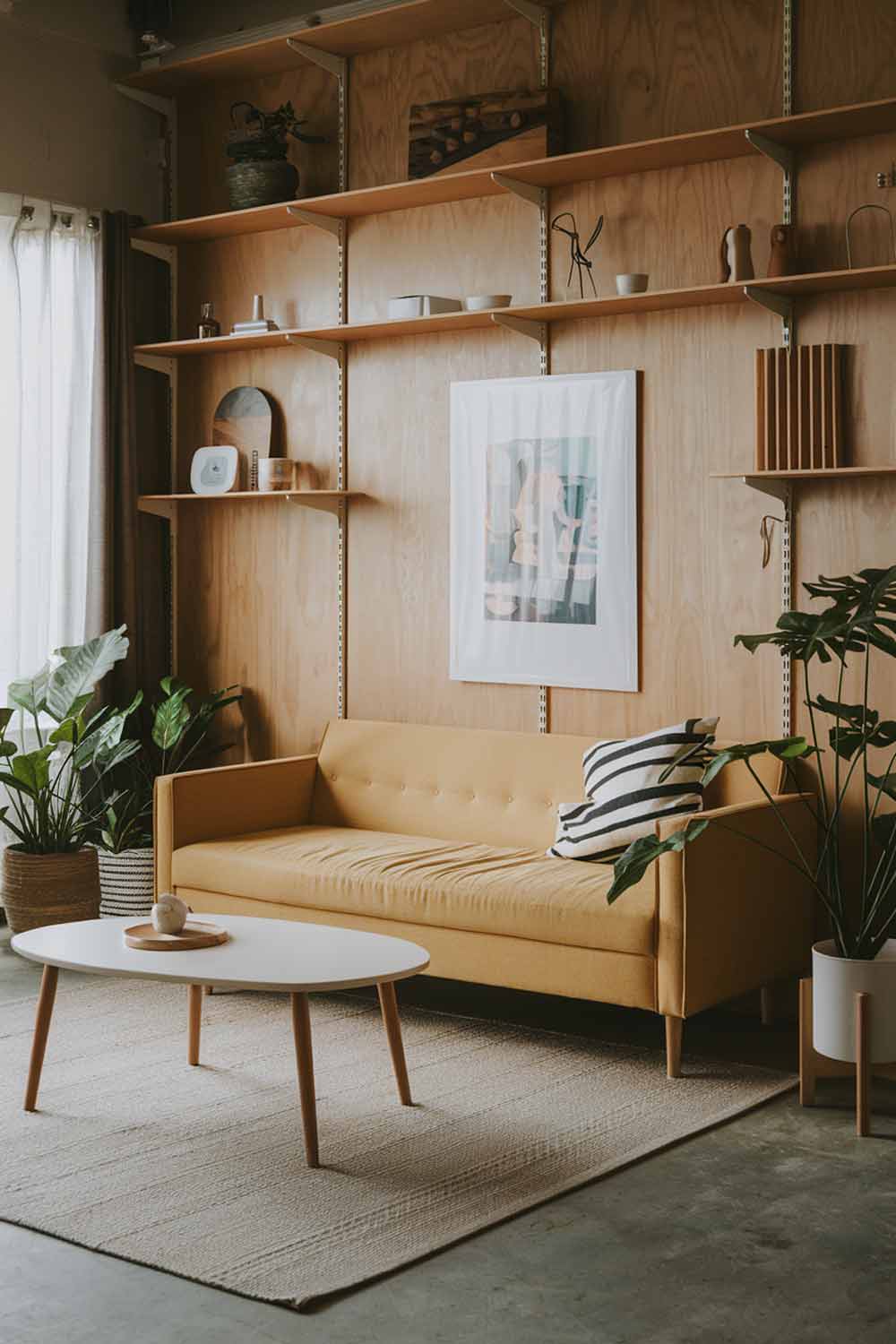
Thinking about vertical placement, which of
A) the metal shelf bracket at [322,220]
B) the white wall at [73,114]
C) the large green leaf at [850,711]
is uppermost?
the white wall at [73,114]

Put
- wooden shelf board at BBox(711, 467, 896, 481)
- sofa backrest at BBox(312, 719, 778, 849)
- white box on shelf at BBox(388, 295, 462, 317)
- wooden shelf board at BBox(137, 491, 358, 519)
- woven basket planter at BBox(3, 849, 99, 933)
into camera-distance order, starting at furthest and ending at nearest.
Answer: wooden shelf board at BBox(137, 491, 358, 519), woven basket planter at BBox(3, 849, 99, 933), white box on shelf at BBox(388, 295, 462, 317), sofa backrest at BBox(312, 719, 778, 849), wooden shelf board at BBox(711, 467, 896, 481)

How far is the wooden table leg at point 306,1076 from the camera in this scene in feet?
10.6

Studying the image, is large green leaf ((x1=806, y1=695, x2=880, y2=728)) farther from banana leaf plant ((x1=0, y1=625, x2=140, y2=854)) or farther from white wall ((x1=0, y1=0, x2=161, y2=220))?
white wall ((x1=0, y1=0, x2=161, y2=220))

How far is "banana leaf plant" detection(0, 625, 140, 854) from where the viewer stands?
5109 millimetres

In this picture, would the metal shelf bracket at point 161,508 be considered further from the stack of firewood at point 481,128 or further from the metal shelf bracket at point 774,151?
the metal shelf bracket at point 774,151

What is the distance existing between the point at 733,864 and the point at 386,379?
2.20m

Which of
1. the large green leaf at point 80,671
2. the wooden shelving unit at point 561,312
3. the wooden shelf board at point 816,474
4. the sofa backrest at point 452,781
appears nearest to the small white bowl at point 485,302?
the wooden shelving unit at point 561,312

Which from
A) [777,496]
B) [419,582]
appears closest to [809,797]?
[777,496]

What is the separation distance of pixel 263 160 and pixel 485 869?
262cm

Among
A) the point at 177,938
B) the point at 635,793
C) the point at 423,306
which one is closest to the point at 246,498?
the point at 423,306

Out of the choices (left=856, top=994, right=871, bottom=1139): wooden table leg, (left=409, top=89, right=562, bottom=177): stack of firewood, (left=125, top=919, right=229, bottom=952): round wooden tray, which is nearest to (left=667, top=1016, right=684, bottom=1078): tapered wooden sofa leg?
(left=856, top=994, right=871, bottom=1139): wooden table leg

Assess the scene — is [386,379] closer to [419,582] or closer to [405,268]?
[405,268]

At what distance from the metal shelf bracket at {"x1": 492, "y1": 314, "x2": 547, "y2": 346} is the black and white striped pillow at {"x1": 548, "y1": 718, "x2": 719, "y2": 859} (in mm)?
1340

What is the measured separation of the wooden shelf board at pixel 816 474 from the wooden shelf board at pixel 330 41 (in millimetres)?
1685
